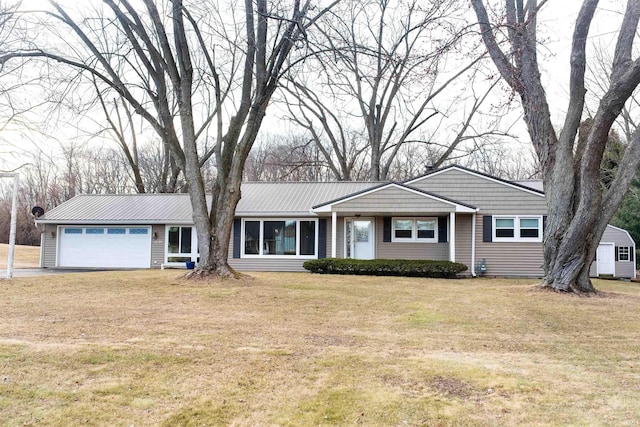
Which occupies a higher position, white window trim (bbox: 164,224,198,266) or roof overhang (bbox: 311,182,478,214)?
roof overhang (bbox: 311,182,478,214)

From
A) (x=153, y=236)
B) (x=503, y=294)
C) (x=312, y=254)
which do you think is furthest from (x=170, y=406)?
(x=153, y=236)

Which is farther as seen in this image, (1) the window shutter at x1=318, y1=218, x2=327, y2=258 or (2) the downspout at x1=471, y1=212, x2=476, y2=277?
(1) the window shutter at x1=318, y1=218, x2=327, y2=258

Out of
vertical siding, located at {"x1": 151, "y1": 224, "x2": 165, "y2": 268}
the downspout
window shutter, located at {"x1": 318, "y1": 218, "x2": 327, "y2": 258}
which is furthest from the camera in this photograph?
vertical siding, located at {"x1": 151, "y1": 224, "x2": 165, "y2": 268}

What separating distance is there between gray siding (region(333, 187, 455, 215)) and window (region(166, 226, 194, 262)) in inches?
264

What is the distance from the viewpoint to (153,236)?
20391 mm

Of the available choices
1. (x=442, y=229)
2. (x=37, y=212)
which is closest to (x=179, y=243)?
(x=37, y=212)

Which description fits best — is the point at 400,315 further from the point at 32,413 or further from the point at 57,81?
the point at 57,81

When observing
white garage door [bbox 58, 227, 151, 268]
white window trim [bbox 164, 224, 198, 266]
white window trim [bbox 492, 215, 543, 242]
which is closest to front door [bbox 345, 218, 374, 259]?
white window trim [bbox 492, 215, 543, 242]

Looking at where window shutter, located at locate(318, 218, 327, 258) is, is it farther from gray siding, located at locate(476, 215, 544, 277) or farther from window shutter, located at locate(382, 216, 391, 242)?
gray siding, located at locate(476, 215, 544, 277)

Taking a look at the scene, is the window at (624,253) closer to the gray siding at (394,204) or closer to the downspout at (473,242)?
the downspout at (473,242)

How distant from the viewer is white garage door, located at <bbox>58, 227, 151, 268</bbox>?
2056 cm

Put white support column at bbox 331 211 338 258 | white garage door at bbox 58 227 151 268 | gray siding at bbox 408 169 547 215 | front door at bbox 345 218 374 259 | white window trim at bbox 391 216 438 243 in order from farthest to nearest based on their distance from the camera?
white garage door at bbox 58 227 151 268, front door at bbox 345 218 374 259, white window trim at bbox 391 216 438 243, gray siding at bbox 408 169 547 215, white support column at bbox 331 211 338 258

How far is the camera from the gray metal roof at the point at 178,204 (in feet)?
63.9

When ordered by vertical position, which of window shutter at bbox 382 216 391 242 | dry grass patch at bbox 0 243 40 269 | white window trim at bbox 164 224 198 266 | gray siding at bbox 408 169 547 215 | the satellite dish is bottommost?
dry grass patch at bbox 0 243 40 269
